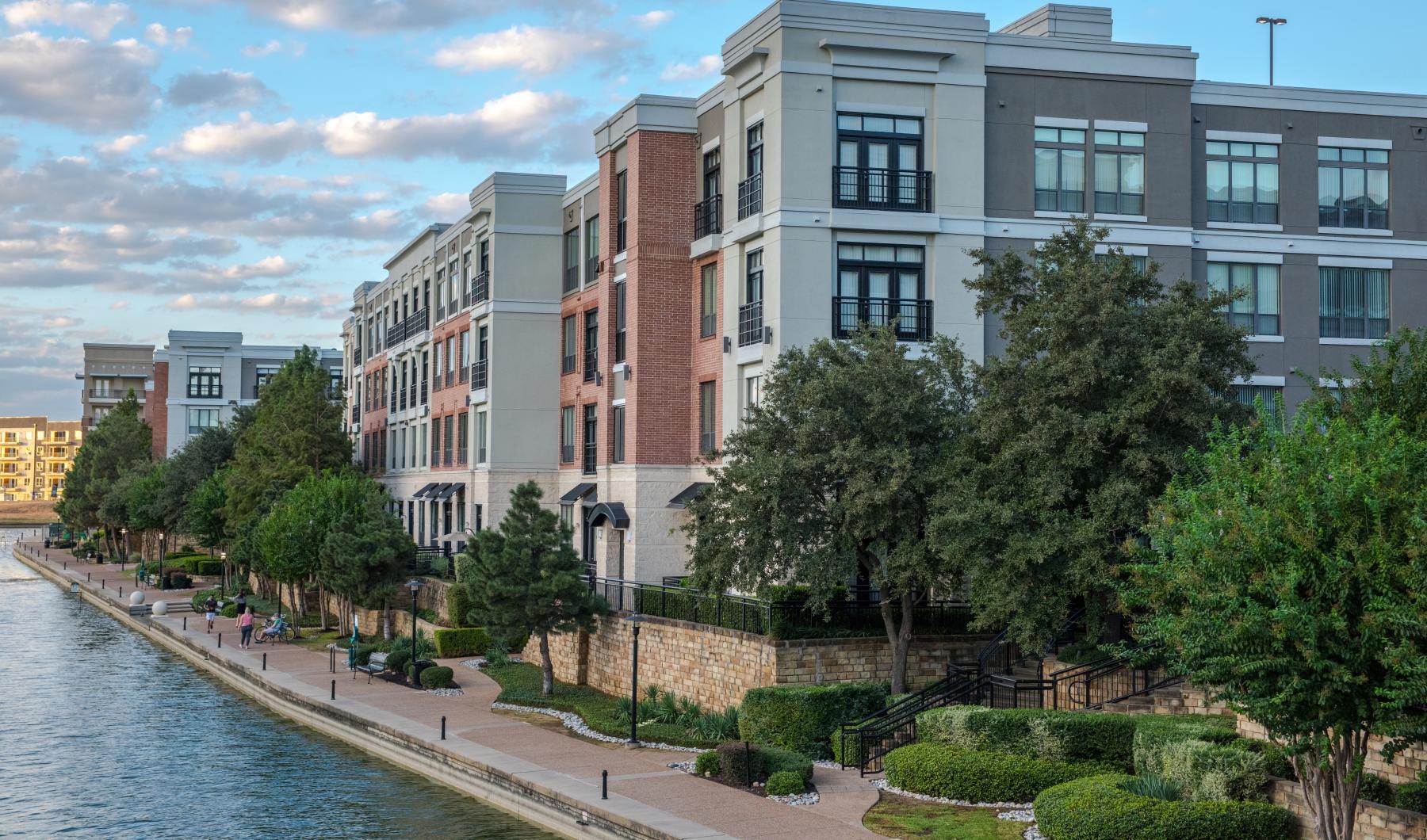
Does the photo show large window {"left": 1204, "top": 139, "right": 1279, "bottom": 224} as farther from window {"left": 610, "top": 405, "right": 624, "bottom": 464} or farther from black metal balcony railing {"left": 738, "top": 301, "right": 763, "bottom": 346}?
window {"left": 610, "top": 405, "right": 624, "bottom": 464}

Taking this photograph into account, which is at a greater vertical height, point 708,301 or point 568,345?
point 708,301

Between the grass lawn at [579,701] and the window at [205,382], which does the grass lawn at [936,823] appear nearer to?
the grass lawn at [579,701]

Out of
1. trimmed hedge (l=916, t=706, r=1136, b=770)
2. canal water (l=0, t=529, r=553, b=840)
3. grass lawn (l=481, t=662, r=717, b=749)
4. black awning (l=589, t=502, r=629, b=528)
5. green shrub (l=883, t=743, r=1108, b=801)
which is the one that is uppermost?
black awning (l=589, t=502, r=629, b=528)

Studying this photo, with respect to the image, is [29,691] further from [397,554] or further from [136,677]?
[397,554]

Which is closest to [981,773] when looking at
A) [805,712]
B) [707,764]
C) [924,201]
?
[805,712]

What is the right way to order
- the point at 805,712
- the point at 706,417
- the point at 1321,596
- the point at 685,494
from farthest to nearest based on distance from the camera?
the point at 685,494 → the point at 706,417 → the point at 805,712 → the point at 1321,596

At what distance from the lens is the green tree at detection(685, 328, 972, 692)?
1139 inches

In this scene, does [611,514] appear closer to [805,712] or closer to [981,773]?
[805,712]

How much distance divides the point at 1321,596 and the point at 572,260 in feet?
129

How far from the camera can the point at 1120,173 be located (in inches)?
1484

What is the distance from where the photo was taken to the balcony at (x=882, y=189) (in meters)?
35.8

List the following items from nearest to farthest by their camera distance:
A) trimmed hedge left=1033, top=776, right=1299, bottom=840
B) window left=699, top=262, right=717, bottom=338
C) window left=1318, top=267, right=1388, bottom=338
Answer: trimmed hedge left=1033, top=776, right=1299, bottom=840 → window left=1318, top=267, right=1388, bottom=338 → window left=699, top=262, right=717, bottom=338

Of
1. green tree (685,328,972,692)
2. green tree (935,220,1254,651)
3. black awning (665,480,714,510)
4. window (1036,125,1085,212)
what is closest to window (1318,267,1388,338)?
window (1036,125,1085,212)

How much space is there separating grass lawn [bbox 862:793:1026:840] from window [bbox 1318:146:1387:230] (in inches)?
928
